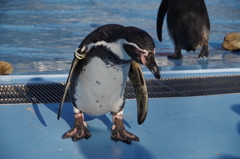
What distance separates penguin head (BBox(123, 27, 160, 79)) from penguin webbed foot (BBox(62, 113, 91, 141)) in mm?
605

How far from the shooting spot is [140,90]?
2072 mm

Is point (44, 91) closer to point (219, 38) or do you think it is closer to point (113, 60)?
point (113, 60)

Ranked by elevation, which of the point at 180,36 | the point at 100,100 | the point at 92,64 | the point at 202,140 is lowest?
the point at 180,36

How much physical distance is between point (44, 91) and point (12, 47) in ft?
9.42

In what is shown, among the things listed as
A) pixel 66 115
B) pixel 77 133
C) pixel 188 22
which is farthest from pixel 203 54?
pixel 77 133

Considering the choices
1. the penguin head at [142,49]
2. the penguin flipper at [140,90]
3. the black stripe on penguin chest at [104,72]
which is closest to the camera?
the penguin head at [142,49]

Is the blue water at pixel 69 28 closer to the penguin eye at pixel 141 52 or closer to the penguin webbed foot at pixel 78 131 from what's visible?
the penguin webbed foot at pixel 78 131

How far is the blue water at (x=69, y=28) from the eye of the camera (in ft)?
13.9

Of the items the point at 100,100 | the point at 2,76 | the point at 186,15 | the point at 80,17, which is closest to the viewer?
the point at 100,100

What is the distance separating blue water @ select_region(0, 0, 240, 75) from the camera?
13.9ft

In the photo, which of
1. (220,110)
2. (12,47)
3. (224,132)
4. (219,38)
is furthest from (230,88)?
(219,38)

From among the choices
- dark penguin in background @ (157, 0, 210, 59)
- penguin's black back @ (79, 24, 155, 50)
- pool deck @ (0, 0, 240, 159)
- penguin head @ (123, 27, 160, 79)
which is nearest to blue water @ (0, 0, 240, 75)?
dark penguin in background @ (157, 0, 210, 59)

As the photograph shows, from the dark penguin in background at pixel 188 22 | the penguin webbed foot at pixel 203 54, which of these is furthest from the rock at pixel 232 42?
the dark penguin in background at pixel 188 22

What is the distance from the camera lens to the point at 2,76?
123 inches
